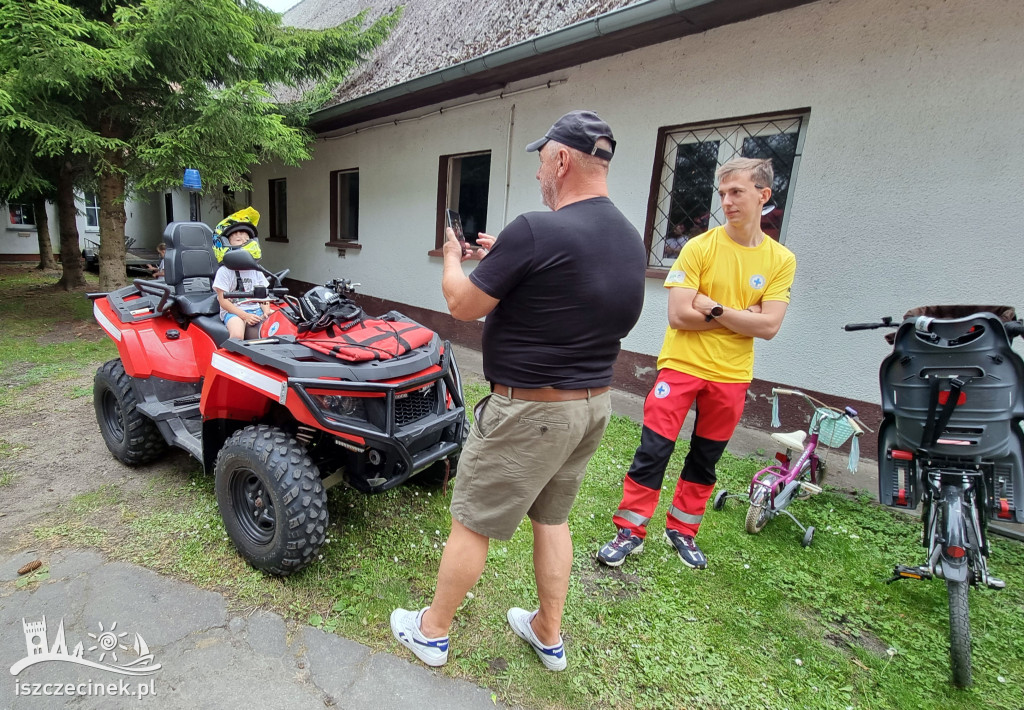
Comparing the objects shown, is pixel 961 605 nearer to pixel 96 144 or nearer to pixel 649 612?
pixel 649 612

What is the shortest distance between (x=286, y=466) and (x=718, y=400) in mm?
1975

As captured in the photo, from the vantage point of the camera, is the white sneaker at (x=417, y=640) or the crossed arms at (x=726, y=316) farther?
the crossed arms at (x=726, y=316)

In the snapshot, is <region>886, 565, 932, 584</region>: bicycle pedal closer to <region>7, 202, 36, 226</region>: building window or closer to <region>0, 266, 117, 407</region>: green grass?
<region>0, 266, 117, 407</region>: green grass

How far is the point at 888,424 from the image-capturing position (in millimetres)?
2268

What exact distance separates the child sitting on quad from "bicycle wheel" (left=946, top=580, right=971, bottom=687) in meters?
3.59

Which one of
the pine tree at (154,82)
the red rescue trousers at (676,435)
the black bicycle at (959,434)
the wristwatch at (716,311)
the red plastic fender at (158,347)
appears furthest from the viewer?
the pine tree at (154,82)

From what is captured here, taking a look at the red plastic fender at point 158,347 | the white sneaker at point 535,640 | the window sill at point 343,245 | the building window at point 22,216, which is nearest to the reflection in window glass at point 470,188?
the window sill at point 343,245

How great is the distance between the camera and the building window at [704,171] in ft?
14.1

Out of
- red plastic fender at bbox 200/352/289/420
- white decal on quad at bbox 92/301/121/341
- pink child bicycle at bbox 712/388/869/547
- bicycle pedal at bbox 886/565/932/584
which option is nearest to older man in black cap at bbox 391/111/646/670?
red plastic fender at bbox 200/352/289/420

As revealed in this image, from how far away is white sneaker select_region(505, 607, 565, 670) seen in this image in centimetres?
194

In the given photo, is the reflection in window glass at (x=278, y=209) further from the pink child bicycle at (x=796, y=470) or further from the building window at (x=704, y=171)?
the pink child bicycle at (x=796, y=470)

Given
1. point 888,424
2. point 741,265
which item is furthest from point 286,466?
point 888,424

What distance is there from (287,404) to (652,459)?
1.67m

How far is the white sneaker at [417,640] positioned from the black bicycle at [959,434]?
1916 millimetres
